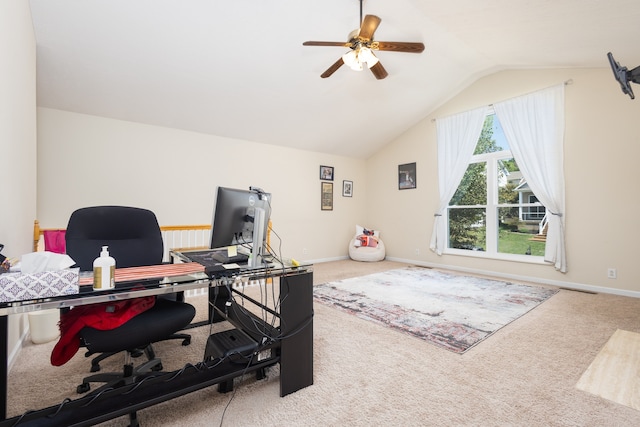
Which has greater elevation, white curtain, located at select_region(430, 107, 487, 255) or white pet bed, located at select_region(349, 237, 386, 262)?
white curtain, located at select_region(430, 107, 487, 255)

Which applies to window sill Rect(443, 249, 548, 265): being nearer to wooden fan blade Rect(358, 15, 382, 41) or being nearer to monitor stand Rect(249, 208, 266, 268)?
wooden fan blade Rect(358, 15, 382, 41)

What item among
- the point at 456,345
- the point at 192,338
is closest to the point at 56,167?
the point at 192,338

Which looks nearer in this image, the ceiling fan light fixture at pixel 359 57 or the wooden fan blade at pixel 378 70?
the ceiling fan light fixture at pixel 359 57

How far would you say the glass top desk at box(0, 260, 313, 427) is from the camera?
1116mm

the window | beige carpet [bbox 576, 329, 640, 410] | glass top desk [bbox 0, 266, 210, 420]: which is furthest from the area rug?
glass top desk [bbox 0, 266, 210, 420]

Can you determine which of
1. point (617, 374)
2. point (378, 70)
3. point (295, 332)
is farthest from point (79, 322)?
point (378, 70)

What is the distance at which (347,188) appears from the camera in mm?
6742

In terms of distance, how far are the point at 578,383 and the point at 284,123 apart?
465cm

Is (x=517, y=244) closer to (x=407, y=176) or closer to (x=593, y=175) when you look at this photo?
(x=593, y=175)

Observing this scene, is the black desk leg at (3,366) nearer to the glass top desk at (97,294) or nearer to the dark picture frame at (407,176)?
the glass top desk at (97,294)

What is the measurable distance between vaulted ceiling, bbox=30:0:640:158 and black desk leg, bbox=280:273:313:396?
9.25 ft

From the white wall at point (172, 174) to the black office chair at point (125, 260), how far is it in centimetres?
253

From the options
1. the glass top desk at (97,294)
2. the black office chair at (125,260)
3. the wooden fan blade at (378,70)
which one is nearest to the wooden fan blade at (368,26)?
the wooden fan blade at (378,70)

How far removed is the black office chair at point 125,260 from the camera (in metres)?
1.44
